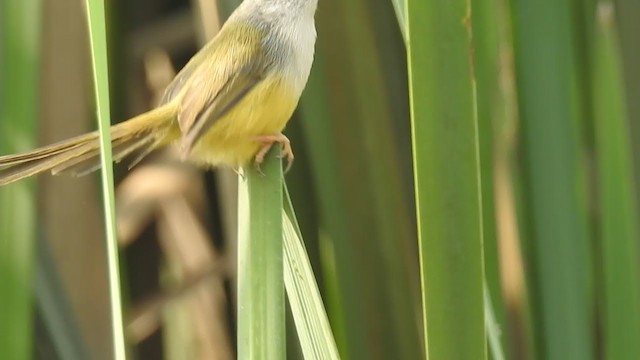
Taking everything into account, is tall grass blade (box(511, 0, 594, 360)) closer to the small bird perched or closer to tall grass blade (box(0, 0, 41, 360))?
the small bird perched

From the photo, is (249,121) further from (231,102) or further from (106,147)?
(106,147)

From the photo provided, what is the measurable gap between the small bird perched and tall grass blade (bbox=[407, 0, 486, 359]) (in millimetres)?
217

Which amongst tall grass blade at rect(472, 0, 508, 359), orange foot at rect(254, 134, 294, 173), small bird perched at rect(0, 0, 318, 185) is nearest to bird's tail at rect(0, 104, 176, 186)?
small bird perched at rect(0, 0, 318, 185)

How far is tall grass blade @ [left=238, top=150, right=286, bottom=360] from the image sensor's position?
0.57m

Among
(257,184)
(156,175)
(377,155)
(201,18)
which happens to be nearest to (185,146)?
(257,184)

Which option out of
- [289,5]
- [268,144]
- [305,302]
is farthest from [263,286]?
[289,5]

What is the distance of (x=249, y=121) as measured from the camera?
85cm

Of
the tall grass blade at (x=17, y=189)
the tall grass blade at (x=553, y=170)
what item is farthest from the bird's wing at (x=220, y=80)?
the tall grass blade at (x=553, y=170)

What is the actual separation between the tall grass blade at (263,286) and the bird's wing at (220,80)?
20 cm

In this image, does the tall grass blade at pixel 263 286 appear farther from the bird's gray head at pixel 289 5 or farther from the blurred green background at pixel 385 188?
the bird's gray head at pixel 289 5

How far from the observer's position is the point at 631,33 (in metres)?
0.90

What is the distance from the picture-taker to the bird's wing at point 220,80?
82 centimetres

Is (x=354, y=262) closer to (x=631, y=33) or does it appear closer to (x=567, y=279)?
(x=567, y=279)

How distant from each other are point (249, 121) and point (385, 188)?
0.19 m
